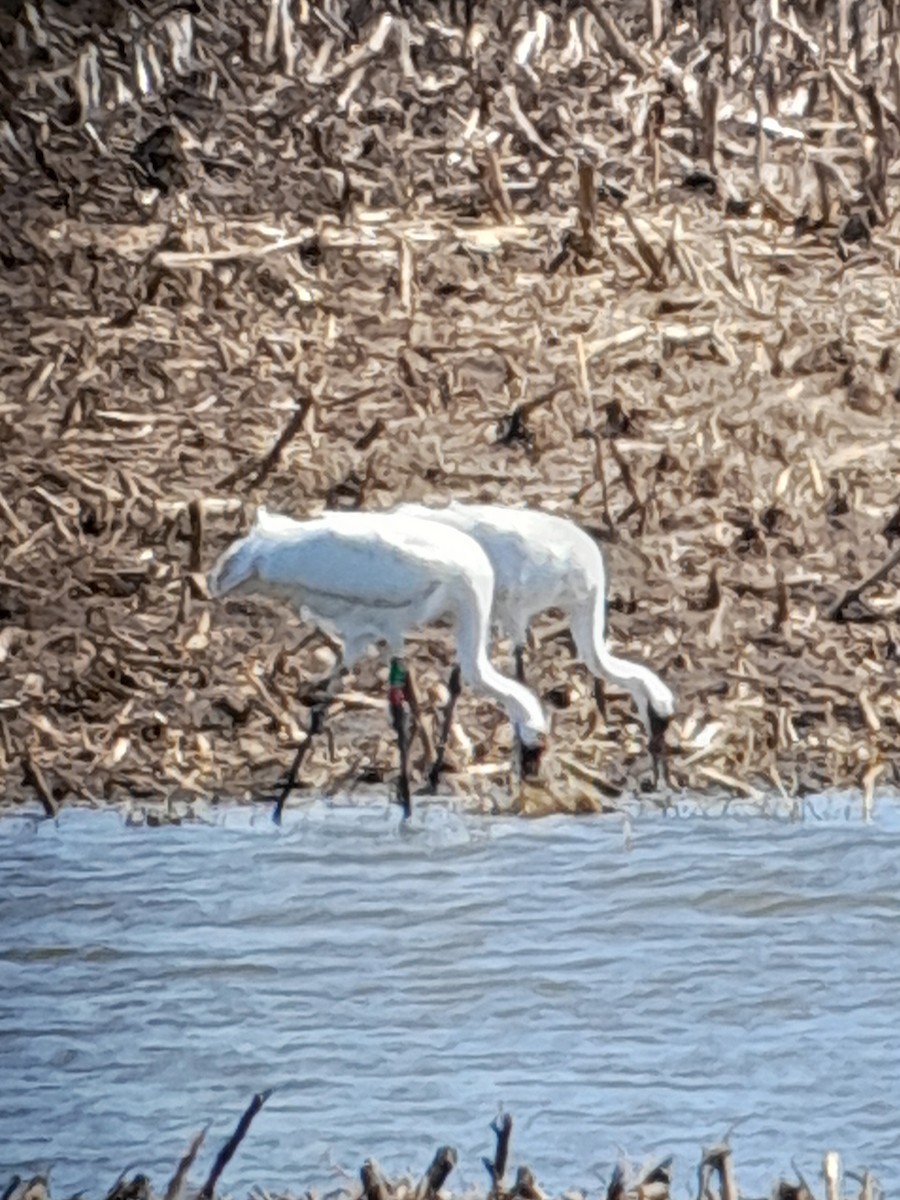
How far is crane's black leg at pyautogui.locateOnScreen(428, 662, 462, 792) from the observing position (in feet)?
9.80

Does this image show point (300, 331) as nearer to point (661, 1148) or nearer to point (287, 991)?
point (287, 991)

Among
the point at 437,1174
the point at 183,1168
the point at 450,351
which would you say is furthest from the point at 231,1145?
the point at 450,351

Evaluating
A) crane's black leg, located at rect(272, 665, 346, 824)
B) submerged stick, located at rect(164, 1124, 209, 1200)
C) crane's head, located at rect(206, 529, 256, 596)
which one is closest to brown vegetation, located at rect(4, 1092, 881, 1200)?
submerged stick, located at rect(164, 1124, 209, 1200)

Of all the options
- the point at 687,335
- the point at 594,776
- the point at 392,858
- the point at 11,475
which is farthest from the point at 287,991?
the point at 687,335

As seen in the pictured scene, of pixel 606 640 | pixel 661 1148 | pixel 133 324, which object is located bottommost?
pixel 661 1148

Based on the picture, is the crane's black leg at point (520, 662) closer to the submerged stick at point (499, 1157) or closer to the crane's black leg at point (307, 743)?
the crane's black leg at point (307, 743)

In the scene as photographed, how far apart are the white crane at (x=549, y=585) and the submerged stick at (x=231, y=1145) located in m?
0.38

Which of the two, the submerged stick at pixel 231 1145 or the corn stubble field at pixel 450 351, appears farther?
the corn stubble field at pixel 450 351

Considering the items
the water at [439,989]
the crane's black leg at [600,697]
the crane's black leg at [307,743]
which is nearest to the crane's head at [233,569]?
the crane's black leg at [307,743]

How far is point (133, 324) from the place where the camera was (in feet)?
10.2

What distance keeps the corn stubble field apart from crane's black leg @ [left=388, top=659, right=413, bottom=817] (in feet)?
0.07

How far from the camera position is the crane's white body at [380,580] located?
117 inches

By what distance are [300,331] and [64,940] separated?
0.70 meters

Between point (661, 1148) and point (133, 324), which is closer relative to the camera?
point (661, 1148)
